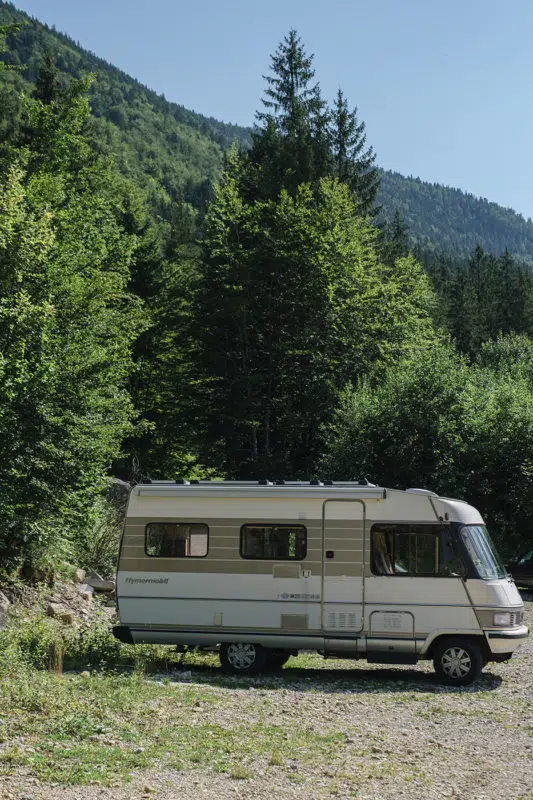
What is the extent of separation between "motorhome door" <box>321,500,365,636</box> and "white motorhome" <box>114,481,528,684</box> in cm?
2

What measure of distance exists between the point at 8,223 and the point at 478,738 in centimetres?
1436

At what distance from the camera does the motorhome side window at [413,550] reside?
532 inches

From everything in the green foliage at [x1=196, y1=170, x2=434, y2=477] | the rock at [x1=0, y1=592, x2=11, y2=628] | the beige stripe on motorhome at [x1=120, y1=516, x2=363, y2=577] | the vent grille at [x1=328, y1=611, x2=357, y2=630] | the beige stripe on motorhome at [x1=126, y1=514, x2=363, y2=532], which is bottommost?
the rock at [x1=0, y1=592, x2=11, y2=628]

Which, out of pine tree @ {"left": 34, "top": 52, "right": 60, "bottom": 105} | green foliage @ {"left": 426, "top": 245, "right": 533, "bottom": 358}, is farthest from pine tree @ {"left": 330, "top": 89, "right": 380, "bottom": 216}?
green foliage @ {"left": 426, "top": 245, "right": 533, "bottom": 358}

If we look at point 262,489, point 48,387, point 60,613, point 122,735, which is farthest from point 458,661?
point 48,387

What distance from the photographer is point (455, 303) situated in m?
80.2

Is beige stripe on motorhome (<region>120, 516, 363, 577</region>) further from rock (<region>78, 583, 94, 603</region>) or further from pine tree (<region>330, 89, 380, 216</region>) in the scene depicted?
pine tree (<region>330, 89, 380, 216</region>)

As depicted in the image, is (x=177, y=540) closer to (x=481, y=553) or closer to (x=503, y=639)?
(x=481, y=553)

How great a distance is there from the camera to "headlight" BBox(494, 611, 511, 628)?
517 inches

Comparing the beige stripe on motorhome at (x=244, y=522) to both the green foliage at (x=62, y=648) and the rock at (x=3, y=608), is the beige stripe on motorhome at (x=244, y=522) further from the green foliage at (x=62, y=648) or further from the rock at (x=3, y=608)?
the rock at (x=3, y=608)

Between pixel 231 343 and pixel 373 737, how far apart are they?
97.5ft

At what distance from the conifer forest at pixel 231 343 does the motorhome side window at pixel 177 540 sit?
4.06 m

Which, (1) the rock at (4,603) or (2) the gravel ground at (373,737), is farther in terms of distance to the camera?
(1) the rock at (4,603)

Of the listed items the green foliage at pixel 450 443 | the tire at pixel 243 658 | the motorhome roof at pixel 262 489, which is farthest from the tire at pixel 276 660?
the green foliage at pixel 450 443
